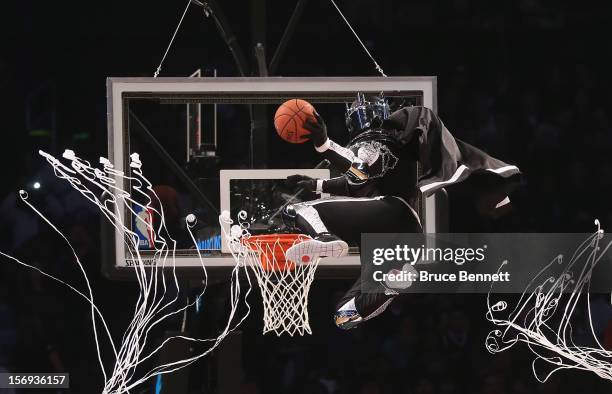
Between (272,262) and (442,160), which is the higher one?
(442,160)

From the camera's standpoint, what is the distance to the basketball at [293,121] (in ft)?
15.1

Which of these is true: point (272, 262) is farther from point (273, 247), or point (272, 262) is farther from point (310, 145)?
point (310, 145)

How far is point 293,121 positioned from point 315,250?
504mm

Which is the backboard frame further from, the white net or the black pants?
the black pants

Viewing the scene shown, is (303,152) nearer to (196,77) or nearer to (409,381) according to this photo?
(196,77)

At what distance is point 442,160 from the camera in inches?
181

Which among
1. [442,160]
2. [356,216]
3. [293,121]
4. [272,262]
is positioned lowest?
[272,262]

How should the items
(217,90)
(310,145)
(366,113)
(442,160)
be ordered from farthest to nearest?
(310,145), (217,90), (366,113), (442,160)

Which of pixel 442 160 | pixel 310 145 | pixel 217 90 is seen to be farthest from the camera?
pixel 310 145

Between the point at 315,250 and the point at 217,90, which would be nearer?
the point at 315,250

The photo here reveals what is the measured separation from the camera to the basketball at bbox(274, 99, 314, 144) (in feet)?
15.1

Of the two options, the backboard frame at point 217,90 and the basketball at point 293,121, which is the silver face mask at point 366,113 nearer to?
the backboard frame at point 217,90

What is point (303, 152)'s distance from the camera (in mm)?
5395

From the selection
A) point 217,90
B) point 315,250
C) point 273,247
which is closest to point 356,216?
point 315,250
